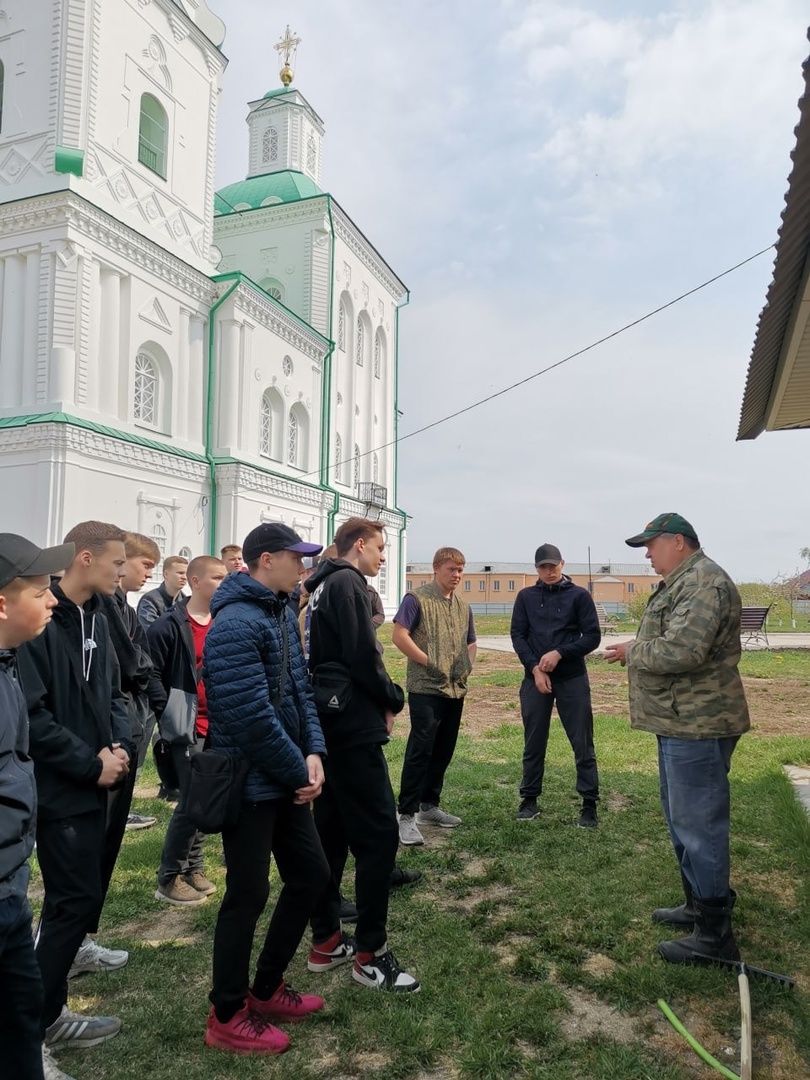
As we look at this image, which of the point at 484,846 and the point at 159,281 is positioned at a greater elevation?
the point at 159,281

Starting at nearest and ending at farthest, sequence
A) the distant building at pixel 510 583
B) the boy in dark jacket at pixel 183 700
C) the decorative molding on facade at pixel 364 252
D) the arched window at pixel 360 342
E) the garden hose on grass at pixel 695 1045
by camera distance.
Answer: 1. the garden hose on grass at pixel 695 1045
2. the boy in dark jacket at pixel 183 700
3. the decorative molding on facade at pixel 364 252
4. the arched window at pixel 360 342
5. the distant building at pixel 510 583

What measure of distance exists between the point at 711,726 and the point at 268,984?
7.32 feet

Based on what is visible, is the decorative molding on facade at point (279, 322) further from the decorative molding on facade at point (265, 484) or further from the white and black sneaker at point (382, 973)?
the white and black sneaker at point (382, 973)

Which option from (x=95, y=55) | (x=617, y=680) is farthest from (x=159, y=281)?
(x=617, y=680)

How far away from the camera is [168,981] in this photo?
10.8ft

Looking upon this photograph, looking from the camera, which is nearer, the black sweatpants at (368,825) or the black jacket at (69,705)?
the black jacket at (69,705)

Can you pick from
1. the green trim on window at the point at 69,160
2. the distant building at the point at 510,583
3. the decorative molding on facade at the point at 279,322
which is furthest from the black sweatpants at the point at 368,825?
the distant building at the point at 510,583

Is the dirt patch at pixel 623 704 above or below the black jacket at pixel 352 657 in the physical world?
below

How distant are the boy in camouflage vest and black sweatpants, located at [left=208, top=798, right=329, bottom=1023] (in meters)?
2.16

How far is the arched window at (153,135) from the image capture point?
71.8 feet

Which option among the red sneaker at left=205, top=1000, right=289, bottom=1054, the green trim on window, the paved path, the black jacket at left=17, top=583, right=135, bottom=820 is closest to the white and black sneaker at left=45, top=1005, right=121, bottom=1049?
the red sneaker at left=205, top=1000, right=289, bottom=1054

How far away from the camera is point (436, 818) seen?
5.57m

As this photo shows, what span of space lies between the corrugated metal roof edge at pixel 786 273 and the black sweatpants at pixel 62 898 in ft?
12.3

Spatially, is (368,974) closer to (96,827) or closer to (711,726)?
(96,827)
